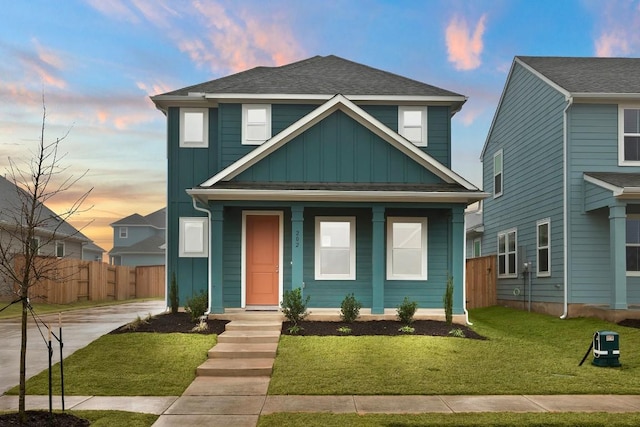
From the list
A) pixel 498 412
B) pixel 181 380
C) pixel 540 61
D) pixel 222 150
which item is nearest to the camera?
pixel 498 412

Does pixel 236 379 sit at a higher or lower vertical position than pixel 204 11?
lower

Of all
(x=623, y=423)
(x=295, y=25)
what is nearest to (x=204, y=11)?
(x=295, y=25)

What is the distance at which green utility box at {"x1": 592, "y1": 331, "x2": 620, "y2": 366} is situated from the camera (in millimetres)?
11469

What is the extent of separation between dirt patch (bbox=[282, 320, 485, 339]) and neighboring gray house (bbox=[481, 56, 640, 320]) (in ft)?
15.6

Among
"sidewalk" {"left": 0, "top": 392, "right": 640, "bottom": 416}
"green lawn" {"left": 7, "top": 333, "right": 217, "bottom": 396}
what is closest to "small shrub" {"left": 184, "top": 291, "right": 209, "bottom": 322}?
"green lawn" {"left": 7, "top": 333, "right": 217, "bottom": 396}

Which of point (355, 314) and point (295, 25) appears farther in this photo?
point (295, 25)

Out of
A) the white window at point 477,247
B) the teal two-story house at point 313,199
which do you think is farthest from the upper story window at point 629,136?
the white window at point 477,247

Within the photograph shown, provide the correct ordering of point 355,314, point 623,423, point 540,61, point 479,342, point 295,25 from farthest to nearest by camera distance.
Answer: point 540,61
point 295,25
point 355,314
point 479,342
point 623,423

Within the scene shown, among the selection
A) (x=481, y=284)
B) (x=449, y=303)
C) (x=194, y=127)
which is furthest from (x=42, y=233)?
(x=449, y=303)

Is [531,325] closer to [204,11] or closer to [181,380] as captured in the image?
[181,380]

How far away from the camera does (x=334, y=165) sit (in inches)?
642

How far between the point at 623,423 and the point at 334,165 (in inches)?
389

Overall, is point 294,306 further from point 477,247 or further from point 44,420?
point 477,247

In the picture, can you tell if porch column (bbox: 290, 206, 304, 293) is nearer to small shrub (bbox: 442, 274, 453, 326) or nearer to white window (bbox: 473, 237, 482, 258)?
small shrub (bbox: 442, 274, 453, 326)
